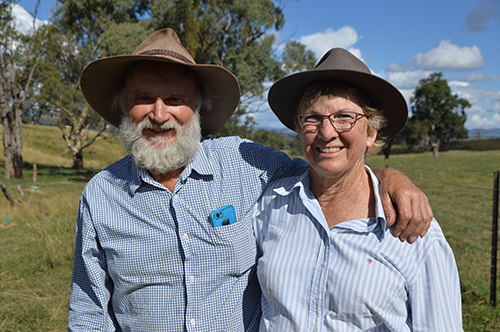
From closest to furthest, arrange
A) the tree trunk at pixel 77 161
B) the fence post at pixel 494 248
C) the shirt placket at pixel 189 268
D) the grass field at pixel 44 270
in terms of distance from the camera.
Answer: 1. the shirt placket at pixel 189 268
2. the grass field at pixel 44 270
3. the fence post at pixel 494 248
4. the tree trunk at pixel 77 161

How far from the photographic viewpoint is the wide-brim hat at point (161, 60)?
2.29m

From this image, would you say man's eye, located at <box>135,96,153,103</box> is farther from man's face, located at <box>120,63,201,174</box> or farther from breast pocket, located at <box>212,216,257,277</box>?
breast pocket, located at <box>212,216,257,277</box>

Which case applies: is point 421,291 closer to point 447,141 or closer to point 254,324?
point 254,324

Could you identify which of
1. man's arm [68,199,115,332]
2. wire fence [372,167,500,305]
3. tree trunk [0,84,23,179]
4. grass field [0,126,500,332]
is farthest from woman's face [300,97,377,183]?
tree trunk [0,84,23,179]

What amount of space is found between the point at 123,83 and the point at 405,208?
7.03 ft

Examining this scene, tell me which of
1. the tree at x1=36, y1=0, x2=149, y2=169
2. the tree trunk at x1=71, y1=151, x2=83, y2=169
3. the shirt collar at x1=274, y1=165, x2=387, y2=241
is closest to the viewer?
the shirt collar at x1=274, y1=165, x2=387, y2=241

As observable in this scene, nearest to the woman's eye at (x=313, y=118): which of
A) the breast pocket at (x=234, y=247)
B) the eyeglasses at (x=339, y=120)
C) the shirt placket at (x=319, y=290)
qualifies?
the eyeglasses at (x=339, y=120)

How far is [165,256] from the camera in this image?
2.04 metres

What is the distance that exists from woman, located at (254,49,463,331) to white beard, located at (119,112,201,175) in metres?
0.63

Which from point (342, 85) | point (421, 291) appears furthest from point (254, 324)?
point (342, 85)

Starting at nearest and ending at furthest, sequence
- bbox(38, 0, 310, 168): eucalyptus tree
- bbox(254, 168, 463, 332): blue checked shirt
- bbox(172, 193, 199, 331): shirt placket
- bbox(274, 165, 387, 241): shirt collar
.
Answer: bbox(254, 168, 463, 332): blue checked shirt → bbox(274, 165, 387, 241): shirt collar → bbox(172, 193, 199, 331): shirt placket → bbox(38, 0, 310, 168): eucalyptus tree

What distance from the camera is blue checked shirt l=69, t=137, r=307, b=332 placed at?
2.04 meters

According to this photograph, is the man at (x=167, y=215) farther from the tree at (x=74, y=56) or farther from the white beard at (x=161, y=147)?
the tree at (x=74, y=56)

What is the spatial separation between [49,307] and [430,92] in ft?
167
